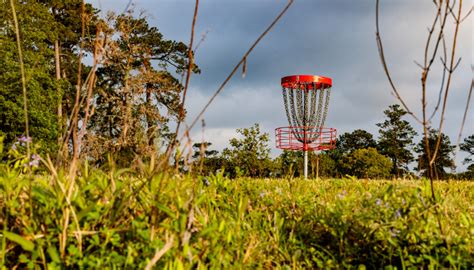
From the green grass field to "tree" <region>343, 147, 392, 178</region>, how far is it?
31435mm

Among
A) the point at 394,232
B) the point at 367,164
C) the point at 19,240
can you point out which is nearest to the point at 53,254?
the point at 19,240

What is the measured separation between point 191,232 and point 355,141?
46785mm

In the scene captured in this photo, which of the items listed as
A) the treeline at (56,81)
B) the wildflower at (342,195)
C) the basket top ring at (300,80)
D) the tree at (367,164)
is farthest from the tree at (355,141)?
the wildflower at (342,195)

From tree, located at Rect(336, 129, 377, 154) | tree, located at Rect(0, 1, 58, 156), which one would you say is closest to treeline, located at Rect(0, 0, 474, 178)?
tree, located at Rect(0, 1, 58, 156)

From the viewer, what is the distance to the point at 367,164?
33.9m

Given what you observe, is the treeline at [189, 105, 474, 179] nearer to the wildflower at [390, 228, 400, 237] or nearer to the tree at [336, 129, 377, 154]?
the tree at [336, 129, 377, 154]

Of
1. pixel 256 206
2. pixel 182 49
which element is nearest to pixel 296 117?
pixel 182 49

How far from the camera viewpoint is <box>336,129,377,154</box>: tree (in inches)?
1853

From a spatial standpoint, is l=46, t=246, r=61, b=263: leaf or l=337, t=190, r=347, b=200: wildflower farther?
l=337, t=190, r=347, b=200: wildflower

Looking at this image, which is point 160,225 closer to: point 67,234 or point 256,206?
point 67,234

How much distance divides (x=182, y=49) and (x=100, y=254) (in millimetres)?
29502

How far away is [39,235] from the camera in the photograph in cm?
260

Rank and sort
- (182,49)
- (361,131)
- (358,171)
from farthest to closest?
(361,131), (358,171), (182,49)

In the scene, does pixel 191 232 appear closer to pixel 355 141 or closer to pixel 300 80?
pixel 300 80
